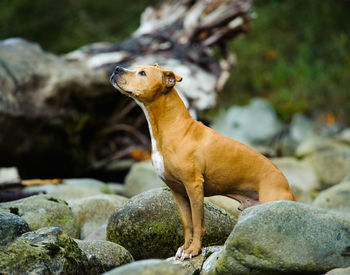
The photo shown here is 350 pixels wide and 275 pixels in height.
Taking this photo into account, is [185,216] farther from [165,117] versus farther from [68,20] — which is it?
[68,20]

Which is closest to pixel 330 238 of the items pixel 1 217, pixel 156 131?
pixel 156 131

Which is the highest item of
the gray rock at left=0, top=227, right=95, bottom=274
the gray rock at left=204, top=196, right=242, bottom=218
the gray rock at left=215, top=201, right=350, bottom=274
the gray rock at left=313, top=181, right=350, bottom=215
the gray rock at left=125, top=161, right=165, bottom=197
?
the gray rock at left=0, top=227, right=95, bottom=274

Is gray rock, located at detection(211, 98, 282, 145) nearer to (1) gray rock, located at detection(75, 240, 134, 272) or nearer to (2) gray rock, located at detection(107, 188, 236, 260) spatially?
(2) gray rock, located at detection(107, 188, 236, 260)

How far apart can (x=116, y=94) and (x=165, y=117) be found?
587cm

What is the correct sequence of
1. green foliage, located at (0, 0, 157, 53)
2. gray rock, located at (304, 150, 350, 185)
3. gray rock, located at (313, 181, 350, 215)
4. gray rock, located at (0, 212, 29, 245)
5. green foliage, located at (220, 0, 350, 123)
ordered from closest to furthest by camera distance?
→ gray rock, located at (0, 212, 29, 245) → gray rock, located at (313, 181, 350, 215) → gray rock, located at (304, 150, 350, 185) → green foliage, located at (220, 0, 350, 123) → green foliage, located at (0, 0, 157, 53)

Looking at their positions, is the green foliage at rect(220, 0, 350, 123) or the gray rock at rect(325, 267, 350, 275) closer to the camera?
the gray rock at rect(325, 267, 350, 275)

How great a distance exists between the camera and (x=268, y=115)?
14.9 metres

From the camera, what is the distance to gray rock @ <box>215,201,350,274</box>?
139 inches

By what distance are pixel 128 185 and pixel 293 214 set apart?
16.7 feet

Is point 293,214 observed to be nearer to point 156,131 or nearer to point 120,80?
point 156,131

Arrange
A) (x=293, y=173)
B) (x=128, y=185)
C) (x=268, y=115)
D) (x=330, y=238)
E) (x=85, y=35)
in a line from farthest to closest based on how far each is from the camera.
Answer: (x=85, y=35) < (x=268, y=115) < (x=293, y=173) < (x=128, y=185) < (x=330, y=238)

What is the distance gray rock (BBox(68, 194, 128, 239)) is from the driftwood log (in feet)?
9.87

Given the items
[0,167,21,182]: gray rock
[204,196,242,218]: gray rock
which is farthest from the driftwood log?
[204,196,242,218]: gray rock

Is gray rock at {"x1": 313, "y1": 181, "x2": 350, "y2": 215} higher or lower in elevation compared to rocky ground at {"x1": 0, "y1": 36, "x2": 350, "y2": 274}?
lower
